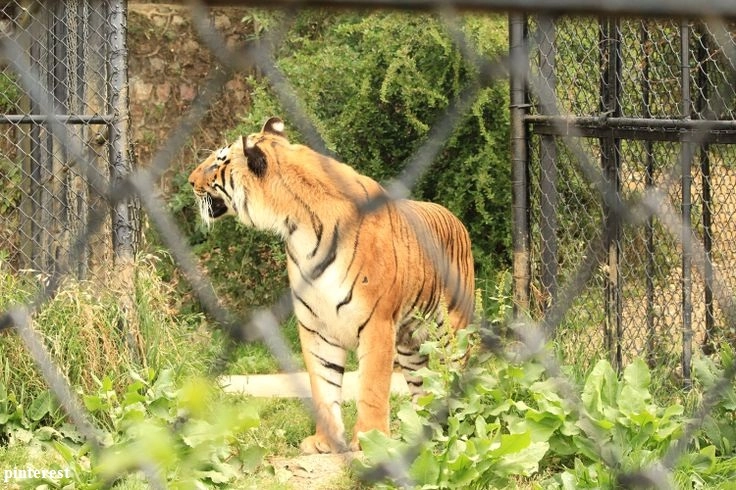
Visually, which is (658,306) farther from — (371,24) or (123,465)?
(123,465)

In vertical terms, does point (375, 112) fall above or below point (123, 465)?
above

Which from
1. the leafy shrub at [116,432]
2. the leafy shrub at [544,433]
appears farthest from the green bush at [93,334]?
the leafy shrub at [544,433]

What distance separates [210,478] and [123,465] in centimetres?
274

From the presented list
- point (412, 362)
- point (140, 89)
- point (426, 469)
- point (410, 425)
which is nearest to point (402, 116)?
point (412, 362)

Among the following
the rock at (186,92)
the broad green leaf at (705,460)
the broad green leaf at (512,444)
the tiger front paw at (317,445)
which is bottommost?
the tiger front paw at (317,445)

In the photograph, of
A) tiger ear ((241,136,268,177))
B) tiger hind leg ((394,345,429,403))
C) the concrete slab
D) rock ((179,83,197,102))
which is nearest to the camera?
tiger ear ((241,136,268,177))

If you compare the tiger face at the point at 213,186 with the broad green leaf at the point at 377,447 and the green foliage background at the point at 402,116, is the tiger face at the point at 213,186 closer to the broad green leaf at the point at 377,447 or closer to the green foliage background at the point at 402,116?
the green foliage background at the point at 402,116

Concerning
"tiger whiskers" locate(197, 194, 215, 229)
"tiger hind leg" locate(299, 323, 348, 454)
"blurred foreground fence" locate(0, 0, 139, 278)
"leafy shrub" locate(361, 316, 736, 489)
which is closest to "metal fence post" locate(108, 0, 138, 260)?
"blurred foreground fence" locate(0, 0, 139, 278)

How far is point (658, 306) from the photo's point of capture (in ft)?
18.1

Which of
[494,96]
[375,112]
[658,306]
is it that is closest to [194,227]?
[375,112]

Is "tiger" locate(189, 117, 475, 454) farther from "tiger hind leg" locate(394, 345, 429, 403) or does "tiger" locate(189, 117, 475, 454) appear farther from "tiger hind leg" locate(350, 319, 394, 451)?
"tiger hind leg" locate(394, 345, 429, 403)

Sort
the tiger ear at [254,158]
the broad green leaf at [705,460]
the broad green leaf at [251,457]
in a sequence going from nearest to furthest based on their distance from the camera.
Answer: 1. the broad green leaf at [705,460]
2. the tiger ear at [254,158]
3. the broad green leaf at [251,457]
